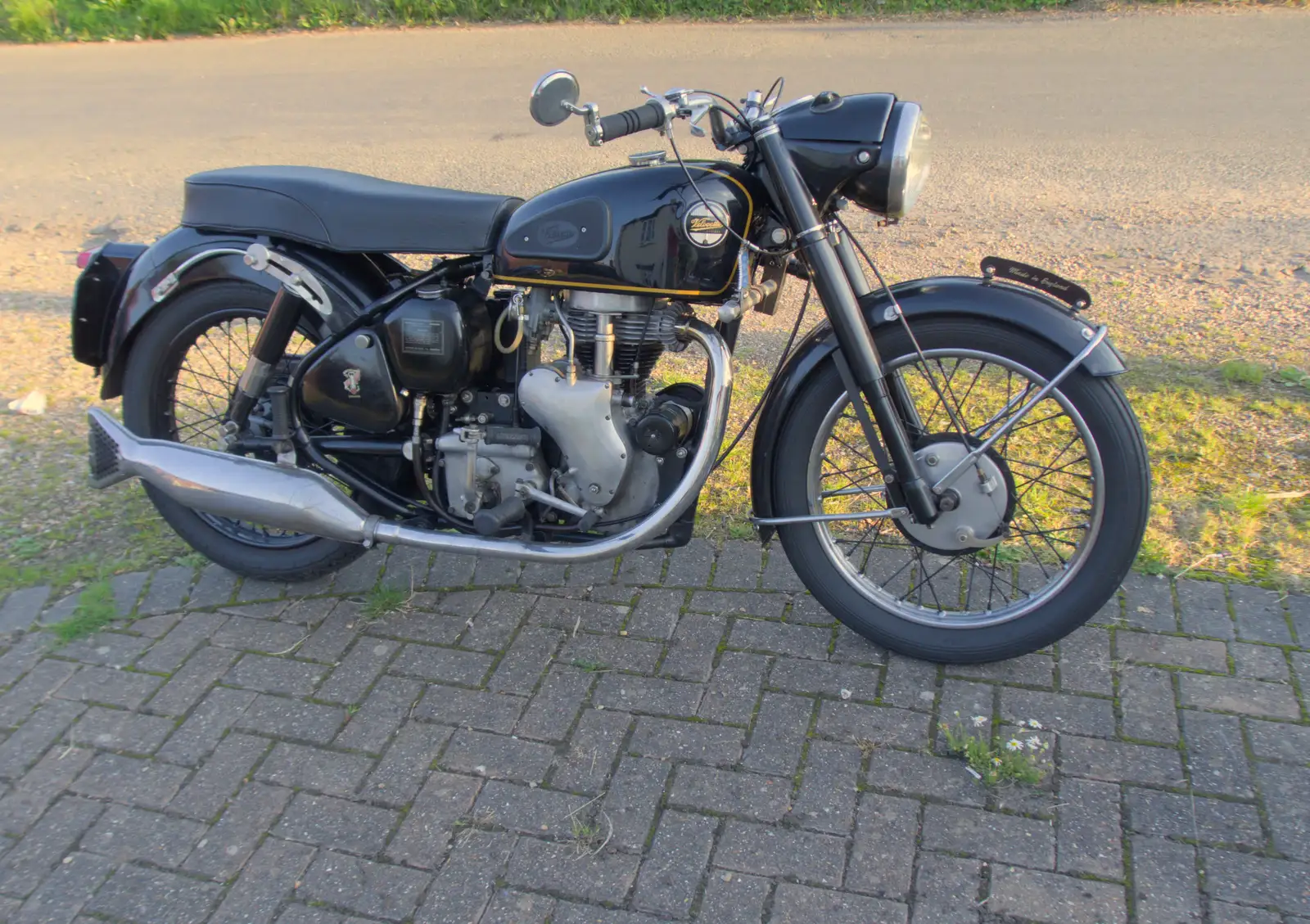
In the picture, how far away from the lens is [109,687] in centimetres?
321

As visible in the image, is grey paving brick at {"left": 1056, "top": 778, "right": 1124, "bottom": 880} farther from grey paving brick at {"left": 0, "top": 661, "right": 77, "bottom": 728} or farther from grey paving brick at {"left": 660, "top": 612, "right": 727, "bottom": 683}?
grey paving brick at {"left": 0, "top": 661, "right": 77, "bottom": 728}

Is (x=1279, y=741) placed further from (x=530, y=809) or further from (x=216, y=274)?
(x=216, y=274)

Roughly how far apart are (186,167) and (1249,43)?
877cm

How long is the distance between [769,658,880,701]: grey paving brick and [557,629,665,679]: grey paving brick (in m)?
0.38

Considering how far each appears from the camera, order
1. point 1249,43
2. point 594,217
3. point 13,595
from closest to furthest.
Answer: point 594,217 → point 13,595 → point 1249,43

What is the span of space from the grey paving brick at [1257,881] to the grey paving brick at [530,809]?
4.86 feet

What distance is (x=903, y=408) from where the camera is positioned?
2930 mm

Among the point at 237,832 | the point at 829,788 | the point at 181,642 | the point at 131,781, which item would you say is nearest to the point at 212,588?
the point at 181,642

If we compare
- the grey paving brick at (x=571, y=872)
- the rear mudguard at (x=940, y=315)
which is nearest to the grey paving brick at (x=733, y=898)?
the grey paving brick at (x=571, y=872)

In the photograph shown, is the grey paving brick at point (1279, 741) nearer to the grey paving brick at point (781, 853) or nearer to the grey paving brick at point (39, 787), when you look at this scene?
the grey paving brick at point (781, 853)

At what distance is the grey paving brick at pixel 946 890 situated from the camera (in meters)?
2.33

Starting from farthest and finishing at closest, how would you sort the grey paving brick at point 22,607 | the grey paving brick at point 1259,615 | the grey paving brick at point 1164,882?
the grey paving brick at point 22,607 → the grey paving brick at point 1259,615 → the grey paving brick at point 1164,882

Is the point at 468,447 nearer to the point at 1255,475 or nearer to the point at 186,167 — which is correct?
the point at 1255,475

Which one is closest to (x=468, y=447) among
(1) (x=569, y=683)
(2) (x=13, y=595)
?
(1) (x=569, y=683)
